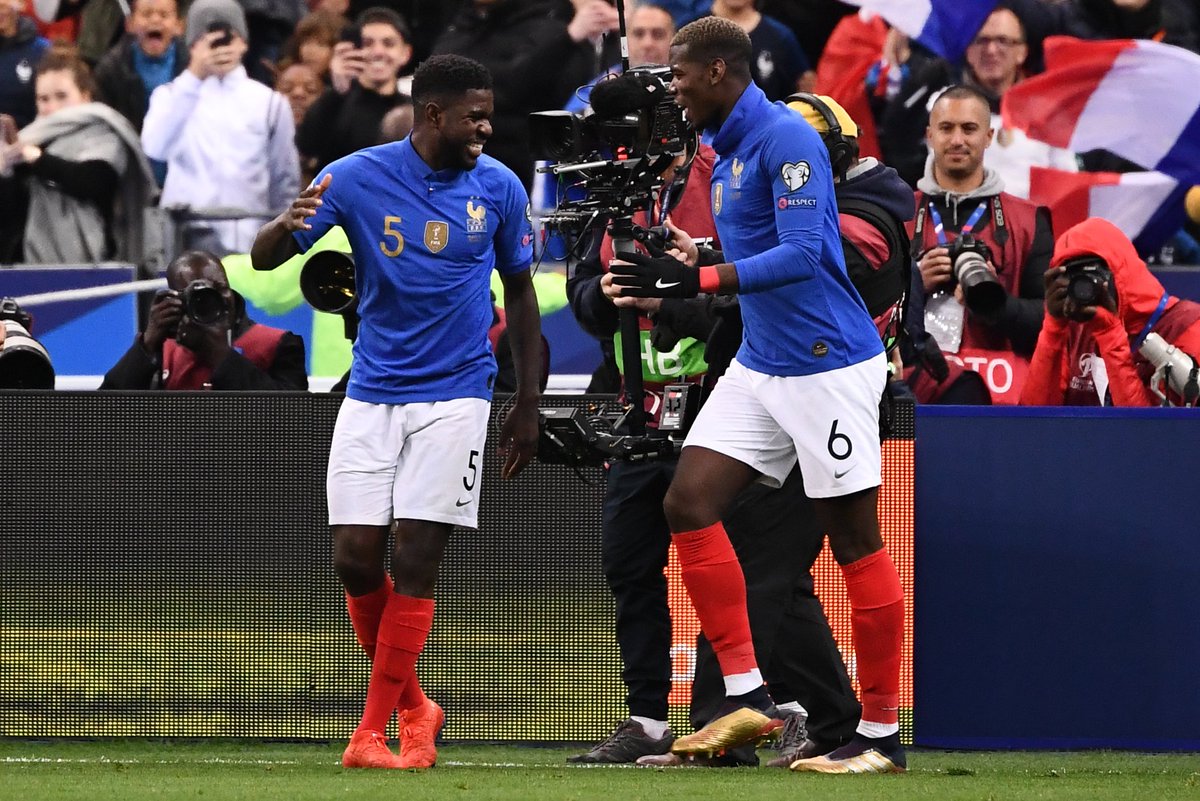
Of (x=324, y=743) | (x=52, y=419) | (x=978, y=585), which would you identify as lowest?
(x=324, y=743)

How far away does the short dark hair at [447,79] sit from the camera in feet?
20.4

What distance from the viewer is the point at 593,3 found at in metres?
11.6

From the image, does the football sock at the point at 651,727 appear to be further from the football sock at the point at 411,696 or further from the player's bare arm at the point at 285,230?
the player's bare arm at the point at 285,230

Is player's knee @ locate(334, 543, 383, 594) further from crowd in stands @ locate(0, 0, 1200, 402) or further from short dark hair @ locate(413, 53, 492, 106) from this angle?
crowd in stands @ locate(0, 0, 1200, 402)

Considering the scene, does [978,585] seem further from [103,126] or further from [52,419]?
[103,126]

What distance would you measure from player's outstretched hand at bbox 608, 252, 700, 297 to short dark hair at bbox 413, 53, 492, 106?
2.82 feet

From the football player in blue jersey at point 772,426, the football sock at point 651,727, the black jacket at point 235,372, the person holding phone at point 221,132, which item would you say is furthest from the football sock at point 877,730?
the person holding phone at point 221,132

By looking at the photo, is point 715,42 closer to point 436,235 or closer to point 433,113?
point 433,113

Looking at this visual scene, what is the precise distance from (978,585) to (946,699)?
407 millimetres

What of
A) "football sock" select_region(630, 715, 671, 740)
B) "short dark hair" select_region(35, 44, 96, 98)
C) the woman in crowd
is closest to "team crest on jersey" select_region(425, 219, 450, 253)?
"football sock" select_region(630, 715, 671, 740)

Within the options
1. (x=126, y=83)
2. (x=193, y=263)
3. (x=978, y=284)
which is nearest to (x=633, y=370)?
(x=978, y=284)

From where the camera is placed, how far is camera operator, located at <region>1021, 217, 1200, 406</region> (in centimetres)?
798

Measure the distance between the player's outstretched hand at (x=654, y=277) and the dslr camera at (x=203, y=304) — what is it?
10.2 feet

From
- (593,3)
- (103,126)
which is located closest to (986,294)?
(593,3)
